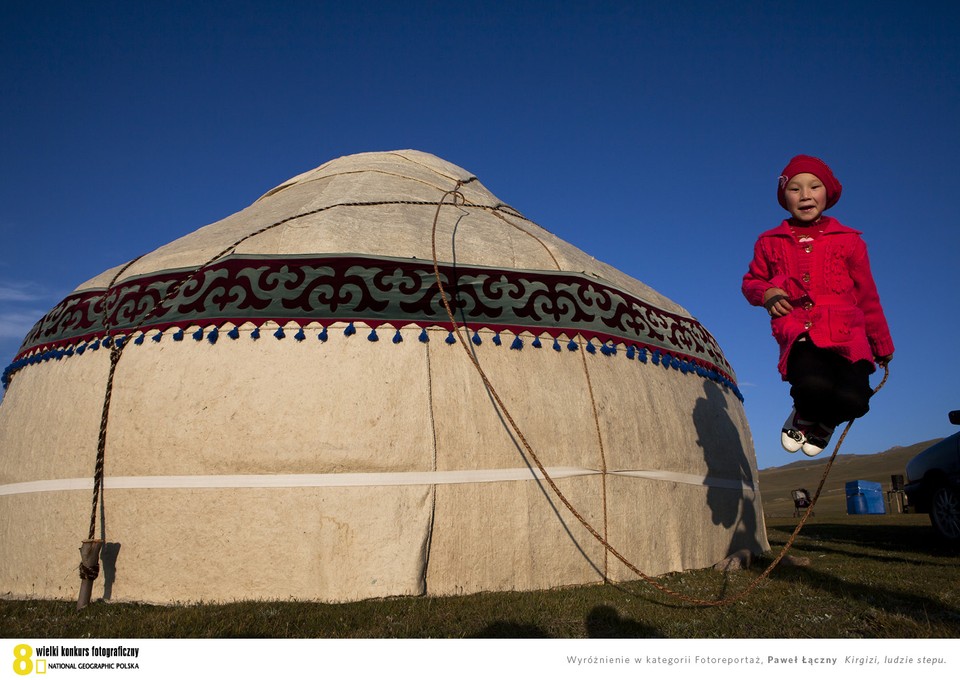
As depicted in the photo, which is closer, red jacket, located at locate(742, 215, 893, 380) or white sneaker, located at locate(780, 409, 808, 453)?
red jacket, located at locate(742, 215, 893, 380)

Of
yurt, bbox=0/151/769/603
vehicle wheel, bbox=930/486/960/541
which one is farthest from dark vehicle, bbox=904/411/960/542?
yurt, bbox=0/151/769/603

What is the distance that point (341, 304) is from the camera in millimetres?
4395

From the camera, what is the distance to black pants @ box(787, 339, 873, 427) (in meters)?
2.88

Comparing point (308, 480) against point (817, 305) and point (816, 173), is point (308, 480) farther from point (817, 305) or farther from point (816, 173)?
point (816, 173)

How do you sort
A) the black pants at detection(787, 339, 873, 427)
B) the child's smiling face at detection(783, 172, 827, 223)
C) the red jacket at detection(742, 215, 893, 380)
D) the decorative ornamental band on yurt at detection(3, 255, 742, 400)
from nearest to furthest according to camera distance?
the black pants at detection(787, 339, 873, 427), the red jacket at detection(742, 215, 893, 380), the child's smiling face at detection(783, 172, 827, 223), the decorative ornamental band on yurt at detection(3, 255, 742, 400)

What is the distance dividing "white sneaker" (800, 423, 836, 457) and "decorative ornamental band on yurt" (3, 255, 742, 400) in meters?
1.87

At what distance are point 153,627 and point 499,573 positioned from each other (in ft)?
6.39

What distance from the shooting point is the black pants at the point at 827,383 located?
2.88m
